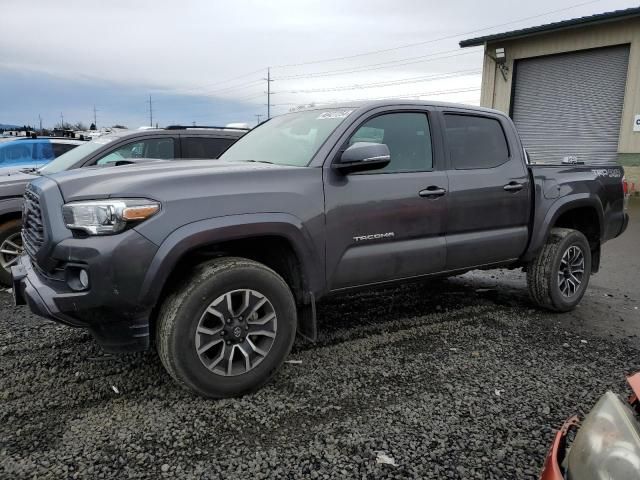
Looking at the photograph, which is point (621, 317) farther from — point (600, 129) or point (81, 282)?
point (600, 129)

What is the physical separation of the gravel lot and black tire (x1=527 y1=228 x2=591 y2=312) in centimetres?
23

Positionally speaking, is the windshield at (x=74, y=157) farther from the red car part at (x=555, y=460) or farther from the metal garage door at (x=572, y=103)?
the metal garage door at (x=572, y=103)

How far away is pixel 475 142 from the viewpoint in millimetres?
4371

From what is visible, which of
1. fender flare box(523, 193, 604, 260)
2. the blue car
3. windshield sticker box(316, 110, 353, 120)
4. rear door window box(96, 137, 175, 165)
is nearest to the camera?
windshield sticker box(316, 110, 353, 120)

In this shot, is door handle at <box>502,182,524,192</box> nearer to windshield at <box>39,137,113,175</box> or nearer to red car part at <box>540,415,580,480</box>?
red car part at <box>540,415,580,480</box>

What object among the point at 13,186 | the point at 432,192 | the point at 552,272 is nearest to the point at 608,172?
the point at 552,272

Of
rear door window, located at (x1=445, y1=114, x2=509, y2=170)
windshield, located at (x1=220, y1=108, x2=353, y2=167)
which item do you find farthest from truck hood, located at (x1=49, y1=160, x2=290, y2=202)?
rear door window, located at (x1=445, y1=114, x2=509, y2=170)

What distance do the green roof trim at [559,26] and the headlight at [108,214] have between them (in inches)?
577

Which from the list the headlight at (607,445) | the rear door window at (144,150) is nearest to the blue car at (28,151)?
the rear door window at (144,150)

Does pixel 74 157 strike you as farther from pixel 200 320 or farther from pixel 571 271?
pixel 571 271

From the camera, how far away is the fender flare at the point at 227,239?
2.73m

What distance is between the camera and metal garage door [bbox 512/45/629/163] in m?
14.3

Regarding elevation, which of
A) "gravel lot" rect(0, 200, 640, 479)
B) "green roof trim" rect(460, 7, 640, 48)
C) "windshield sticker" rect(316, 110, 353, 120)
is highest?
"green roof trim" rect(460, 7, 640, 48)

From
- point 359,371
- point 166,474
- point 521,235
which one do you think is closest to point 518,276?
point 521,235
